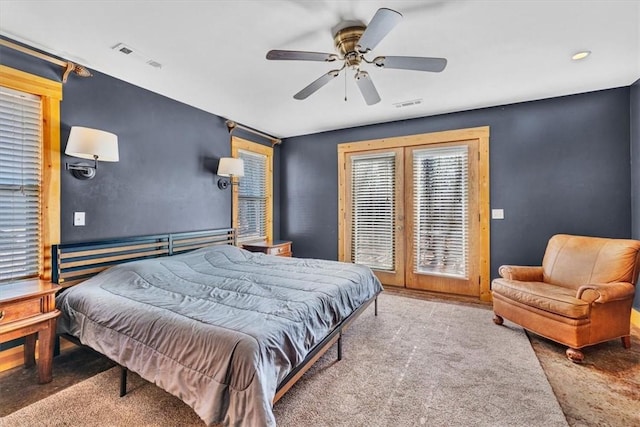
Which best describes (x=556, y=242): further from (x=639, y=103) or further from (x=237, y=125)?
(x=237, y=125)

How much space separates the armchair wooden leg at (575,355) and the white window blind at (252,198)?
4.11m

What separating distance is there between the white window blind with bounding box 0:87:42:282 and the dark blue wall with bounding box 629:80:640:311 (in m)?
5.88

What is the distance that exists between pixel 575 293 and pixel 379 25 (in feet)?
9.63

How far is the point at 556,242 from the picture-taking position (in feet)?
10.5

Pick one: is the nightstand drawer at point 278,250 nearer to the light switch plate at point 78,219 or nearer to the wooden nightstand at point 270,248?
the wooden nightstand at point 270,248

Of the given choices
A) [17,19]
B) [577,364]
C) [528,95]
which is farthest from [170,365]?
[528,95]

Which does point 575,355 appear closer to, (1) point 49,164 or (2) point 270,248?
(2) point 270,248

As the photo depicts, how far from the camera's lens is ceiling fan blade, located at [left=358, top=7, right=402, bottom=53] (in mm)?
1553

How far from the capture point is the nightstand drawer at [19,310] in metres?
1.87

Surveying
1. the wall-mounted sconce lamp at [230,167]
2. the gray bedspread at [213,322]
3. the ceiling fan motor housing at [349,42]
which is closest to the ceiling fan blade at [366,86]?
the ceiling fan motor housing at [349,42]

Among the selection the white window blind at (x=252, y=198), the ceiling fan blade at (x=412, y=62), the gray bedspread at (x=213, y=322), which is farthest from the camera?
the white window blind at (x=252, y=198)

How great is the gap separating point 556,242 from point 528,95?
1.80 metres

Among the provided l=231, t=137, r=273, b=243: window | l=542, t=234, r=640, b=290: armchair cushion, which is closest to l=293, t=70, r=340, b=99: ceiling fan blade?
l=231, t=137, r=273, b=243: window

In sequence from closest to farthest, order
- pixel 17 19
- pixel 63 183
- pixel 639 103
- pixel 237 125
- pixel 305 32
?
pixel 17 19
pixel 305 32
pixel 63 183
pixel 639 103
pixel 237 125
